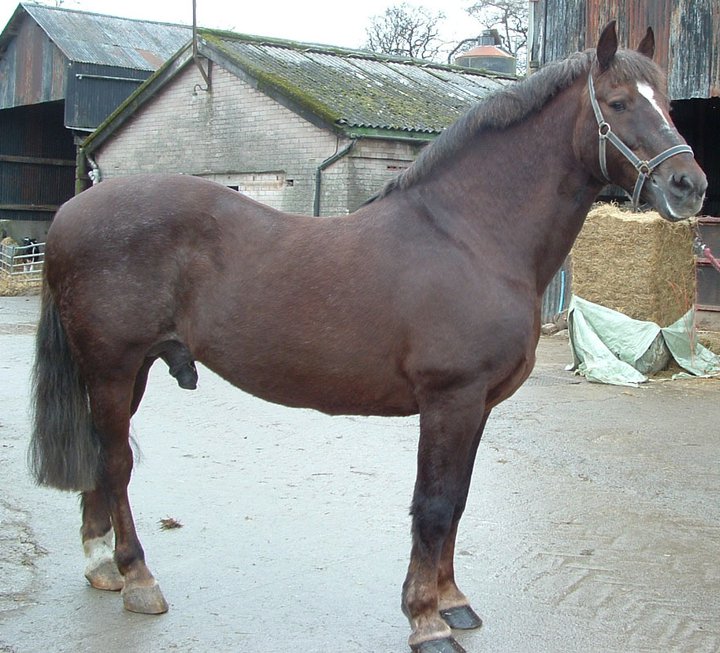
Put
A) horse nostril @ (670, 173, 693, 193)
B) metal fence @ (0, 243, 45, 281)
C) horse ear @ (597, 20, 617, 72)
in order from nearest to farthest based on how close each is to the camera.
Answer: horse nostril @ (670, 173, 693, 193) < horse ear @ (597, 20, 617, 72) < metal fence @ (0, 243, 45, 281)

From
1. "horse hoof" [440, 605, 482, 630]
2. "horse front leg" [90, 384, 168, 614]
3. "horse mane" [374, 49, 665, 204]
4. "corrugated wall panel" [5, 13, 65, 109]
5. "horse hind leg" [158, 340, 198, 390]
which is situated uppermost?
"corrugated wall panel" [5, 13, 65, 109]

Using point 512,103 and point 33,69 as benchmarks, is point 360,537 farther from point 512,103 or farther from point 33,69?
point 33,69

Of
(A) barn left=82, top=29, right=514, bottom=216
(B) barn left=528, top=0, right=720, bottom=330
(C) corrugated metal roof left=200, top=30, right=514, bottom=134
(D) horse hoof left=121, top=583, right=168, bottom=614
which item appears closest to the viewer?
(D) horse hoof left=121, top=583, right=168, bottom=614

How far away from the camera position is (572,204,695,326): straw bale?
34.4ft

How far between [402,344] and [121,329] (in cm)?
124

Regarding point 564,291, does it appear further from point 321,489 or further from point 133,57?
point 133,57

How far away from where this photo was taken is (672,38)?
40.2ft

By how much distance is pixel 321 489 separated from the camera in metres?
5.70

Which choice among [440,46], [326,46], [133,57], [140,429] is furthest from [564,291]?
[440,46]

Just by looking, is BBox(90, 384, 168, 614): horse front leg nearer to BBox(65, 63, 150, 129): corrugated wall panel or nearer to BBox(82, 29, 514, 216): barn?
BBox(82, 29, 514, 216): barn

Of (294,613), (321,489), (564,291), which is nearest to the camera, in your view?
(294,613)

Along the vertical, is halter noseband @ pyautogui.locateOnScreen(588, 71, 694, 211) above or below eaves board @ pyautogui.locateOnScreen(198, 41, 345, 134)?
below

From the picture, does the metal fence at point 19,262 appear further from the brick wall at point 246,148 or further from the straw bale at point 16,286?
the brick wall at point 246,148

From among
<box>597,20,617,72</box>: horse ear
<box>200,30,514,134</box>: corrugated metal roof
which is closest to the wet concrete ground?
<box>597,20,617,72</box>: horse ear
